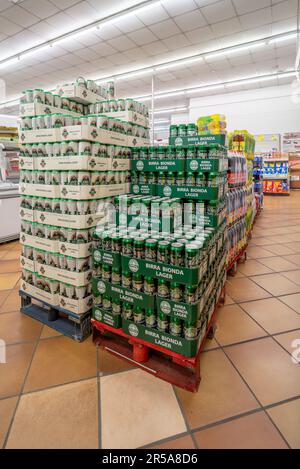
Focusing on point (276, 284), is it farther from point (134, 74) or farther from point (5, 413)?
point (134, 74)

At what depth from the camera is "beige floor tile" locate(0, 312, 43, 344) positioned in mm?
2232

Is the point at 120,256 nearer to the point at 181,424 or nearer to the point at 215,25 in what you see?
the point at 181,424

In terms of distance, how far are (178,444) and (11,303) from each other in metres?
2.18

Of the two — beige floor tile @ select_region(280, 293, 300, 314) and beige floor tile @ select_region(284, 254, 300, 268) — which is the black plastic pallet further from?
beige floor tile @ select_region(284, 254, 300, 268)

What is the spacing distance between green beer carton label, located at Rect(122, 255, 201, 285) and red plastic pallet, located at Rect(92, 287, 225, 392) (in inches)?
18.8

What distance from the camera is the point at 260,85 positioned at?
11.4 m

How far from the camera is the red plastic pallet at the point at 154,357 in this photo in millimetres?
1703

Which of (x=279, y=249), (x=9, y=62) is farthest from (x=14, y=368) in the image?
(x=9, y=62)

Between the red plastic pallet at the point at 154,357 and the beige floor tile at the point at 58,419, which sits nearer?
the beige floor tile at the point at 58,419

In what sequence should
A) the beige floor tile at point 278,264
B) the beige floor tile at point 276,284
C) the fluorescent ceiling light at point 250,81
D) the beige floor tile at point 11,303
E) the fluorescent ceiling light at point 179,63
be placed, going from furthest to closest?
the fluorescent ceiling light at point 250,81
the fluorescent ceiling light at point 179,63
the beige floor tile at point 278,264
the beige floor tile at point 276,284
the beige floor tile at point 11,303

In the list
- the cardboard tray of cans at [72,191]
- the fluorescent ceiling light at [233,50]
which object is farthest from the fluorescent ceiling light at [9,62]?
the cardboard tray of cans at [72,191]

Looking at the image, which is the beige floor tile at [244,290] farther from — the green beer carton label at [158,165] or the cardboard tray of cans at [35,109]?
the cardboard tray of cans at [35,109]

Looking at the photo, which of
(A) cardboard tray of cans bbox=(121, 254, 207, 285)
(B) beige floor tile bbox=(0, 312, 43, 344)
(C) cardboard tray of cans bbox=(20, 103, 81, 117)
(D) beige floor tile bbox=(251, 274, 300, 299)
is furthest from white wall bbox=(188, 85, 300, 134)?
(B) beige floor tile bbox=(0, 312, 43, 344)

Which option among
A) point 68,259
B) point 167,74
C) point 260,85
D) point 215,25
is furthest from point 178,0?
point 260,85
